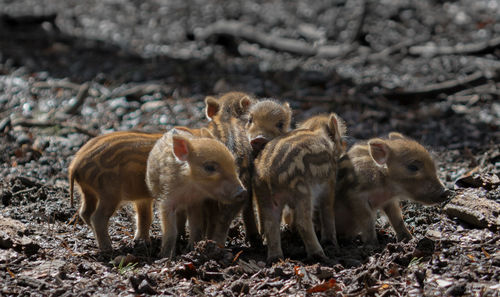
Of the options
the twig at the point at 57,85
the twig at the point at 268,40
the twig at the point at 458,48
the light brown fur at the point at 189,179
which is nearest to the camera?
the light brown fur at the point at 189,179

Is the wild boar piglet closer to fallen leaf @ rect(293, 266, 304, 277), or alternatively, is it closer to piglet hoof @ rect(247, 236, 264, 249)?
piglet hoof @ rect(247, 236, 264, 249)

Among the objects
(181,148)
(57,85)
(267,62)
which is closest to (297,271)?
(181,148)

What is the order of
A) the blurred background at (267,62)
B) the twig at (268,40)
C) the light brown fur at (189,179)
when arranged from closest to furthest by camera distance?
the light brown fur at (189,179)
the blurred background at (267,62)
the twig at (268,40)

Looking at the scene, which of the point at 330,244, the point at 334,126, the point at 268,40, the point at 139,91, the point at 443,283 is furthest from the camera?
the point at 268,40

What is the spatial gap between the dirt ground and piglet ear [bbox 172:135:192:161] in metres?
0.80

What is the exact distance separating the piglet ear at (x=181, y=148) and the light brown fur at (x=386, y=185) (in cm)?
141

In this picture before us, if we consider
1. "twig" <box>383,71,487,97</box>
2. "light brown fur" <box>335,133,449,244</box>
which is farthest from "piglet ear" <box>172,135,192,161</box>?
"twig" <box>383,71,487,97</box>

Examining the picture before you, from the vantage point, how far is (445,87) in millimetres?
9508

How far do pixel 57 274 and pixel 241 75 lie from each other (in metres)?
6.36

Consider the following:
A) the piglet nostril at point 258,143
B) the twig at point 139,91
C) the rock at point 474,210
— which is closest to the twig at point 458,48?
the twig at point 139,91

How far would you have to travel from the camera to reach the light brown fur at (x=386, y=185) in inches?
215

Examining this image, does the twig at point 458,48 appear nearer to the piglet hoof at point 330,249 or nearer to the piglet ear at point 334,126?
the piglet ear at point 334,126

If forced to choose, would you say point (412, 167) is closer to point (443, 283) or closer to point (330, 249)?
point (330, 249)

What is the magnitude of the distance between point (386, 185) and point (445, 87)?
4.51 meters
